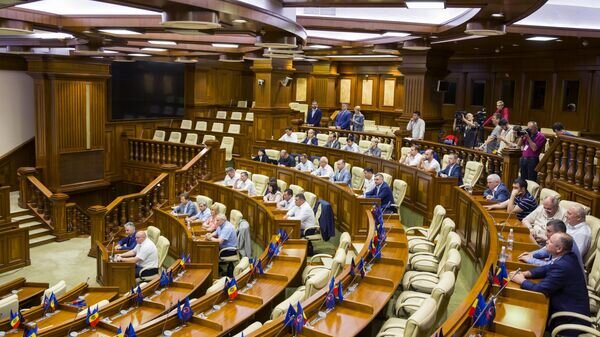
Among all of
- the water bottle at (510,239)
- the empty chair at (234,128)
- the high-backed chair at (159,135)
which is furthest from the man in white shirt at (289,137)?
the water bottle at (510,239)

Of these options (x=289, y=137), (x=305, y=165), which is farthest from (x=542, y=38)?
(x=289, y=137)

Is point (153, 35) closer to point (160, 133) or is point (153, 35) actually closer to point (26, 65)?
point (26, 65)

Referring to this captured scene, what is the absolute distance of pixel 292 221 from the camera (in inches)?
328

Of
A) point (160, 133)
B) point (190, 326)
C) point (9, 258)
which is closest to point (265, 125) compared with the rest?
point (160, 133)

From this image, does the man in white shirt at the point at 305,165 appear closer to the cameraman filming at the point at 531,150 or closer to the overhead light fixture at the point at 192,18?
the cameraman filming at the point at 531,150

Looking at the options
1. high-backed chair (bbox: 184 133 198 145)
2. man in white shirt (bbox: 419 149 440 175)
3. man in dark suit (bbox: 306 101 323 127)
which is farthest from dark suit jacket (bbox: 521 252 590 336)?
high-backed chair (bbox: 184 133 198 145)

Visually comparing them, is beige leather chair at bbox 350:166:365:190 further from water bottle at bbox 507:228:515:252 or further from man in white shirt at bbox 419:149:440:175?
water bottle at bbox 507:228:515:252

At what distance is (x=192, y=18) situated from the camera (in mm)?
5480

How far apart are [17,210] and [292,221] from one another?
24.4ft

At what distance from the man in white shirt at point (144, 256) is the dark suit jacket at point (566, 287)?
6493 millimetres

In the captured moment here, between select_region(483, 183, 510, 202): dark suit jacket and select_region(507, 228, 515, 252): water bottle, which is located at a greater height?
select_region(483, 183, 510, 202): dark suit jacket

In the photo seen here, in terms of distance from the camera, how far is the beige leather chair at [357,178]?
35.2 feet

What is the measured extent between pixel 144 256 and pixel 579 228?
6459mm

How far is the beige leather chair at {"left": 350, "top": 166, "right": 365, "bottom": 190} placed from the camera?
10.7 metres
